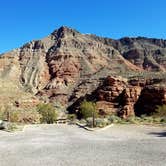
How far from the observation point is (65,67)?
468 ft

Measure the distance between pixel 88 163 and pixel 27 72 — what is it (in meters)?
129

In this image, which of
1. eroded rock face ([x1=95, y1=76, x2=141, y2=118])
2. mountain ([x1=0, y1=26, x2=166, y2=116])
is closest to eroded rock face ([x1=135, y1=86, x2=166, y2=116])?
eroded rock face ([x1=95, y1=76, x2=141, y2=118])

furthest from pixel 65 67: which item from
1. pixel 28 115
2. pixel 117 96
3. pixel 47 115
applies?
pixel 47 115

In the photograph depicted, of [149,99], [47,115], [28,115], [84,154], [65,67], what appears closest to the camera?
[84,154]

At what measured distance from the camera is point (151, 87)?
9606 cm

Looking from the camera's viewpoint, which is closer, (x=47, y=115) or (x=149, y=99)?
(x=47, y=115)

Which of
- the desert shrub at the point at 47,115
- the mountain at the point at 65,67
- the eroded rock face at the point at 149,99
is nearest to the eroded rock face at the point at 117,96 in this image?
the eroded rock face at the point at 149,99

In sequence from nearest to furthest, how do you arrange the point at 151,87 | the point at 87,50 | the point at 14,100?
the point at 14,100, the point at 151,87, the point at 87,50

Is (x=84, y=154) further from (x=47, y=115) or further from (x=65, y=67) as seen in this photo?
(x=65, y=67)

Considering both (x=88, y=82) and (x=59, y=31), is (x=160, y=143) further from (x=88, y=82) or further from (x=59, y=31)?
(x=59, y=31)

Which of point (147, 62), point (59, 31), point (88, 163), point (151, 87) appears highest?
point (59, 31)

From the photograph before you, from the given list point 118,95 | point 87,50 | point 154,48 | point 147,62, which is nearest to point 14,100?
point 118,95

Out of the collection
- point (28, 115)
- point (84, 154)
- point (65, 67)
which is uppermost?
point (65, 67)

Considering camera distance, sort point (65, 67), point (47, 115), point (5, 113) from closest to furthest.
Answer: point (47, 115)
point (5, 113)
point (65, 67)
